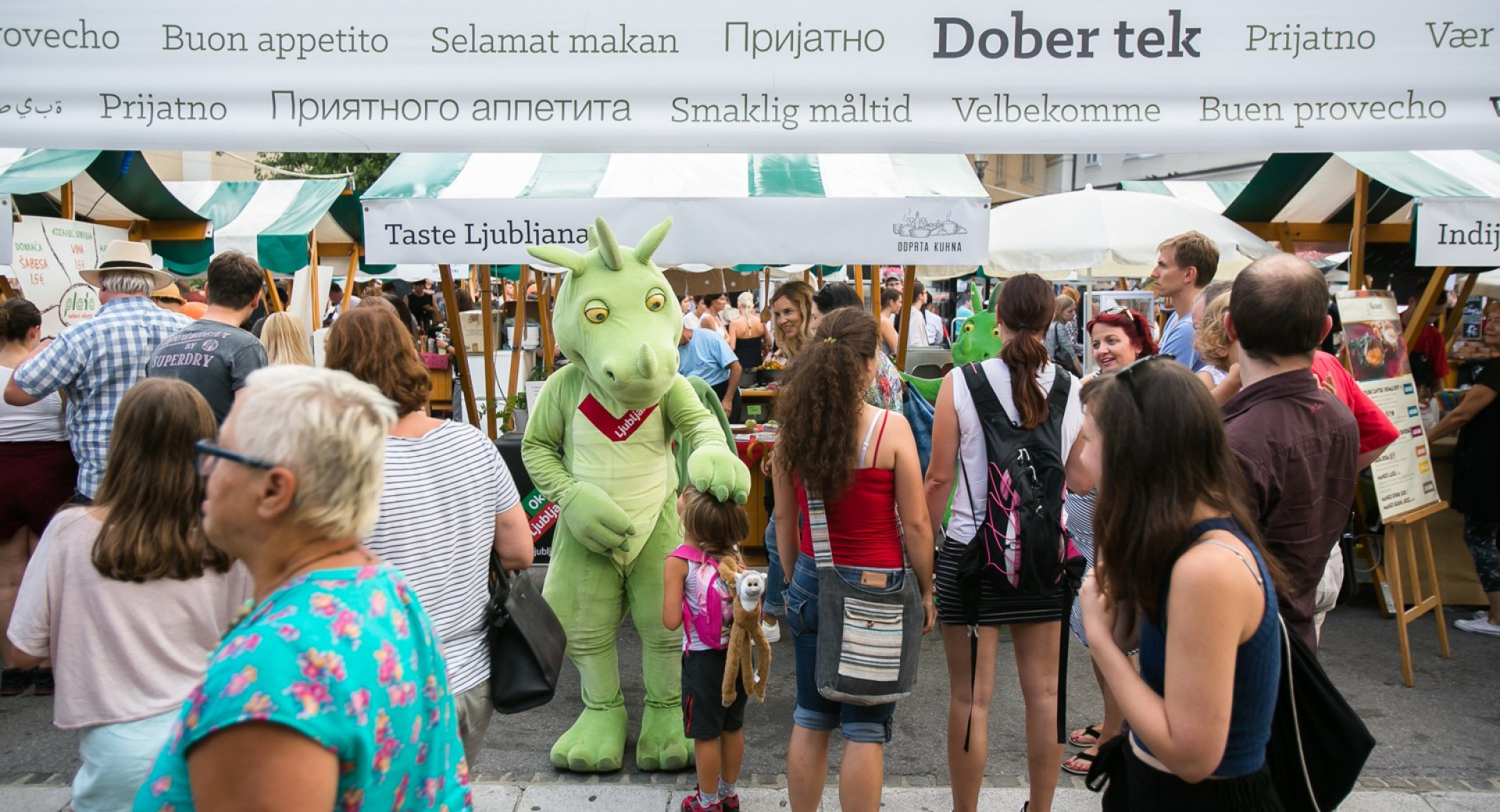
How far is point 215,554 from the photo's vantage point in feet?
8.77

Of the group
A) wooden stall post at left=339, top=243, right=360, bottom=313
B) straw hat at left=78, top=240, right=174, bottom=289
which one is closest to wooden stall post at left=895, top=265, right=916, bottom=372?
straw hat at left=78, top=240, right=174, bottom=289

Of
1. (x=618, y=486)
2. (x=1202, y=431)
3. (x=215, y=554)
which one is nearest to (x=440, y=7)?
(x=215, y=554)

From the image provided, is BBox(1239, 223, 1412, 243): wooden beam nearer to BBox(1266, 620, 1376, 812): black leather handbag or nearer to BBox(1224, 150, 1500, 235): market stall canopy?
BBox(1224, 150, 1500, 235): market stall canopy

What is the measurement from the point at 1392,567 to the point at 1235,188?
640 centimetres

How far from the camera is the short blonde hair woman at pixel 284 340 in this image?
213 inches

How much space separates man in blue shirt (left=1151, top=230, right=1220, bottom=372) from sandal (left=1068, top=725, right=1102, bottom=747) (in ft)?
5.57

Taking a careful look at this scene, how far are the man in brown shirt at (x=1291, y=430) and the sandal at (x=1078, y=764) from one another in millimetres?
1767

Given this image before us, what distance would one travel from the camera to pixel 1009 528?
11.5ft

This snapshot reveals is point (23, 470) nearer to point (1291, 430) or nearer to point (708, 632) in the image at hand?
point (708, 632)

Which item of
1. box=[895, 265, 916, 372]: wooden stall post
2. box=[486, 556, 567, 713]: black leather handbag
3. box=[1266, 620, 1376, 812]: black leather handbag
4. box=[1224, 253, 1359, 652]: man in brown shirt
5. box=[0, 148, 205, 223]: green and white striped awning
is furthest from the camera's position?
box=[0, 148, 205, 223]: green and white striped awning

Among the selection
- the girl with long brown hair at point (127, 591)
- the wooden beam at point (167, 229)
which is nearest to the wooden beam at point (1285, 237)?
the girl with long brown hair at point (127, 591)

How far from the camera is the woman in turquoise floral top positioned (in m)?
1.43

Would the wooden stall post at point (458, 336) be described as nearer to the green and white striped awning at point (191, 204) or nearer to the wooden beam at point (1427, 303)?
the green and white striped awning at point (191, 204)

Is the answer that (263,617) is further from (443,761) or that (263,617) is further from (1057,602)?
(1057,602)
